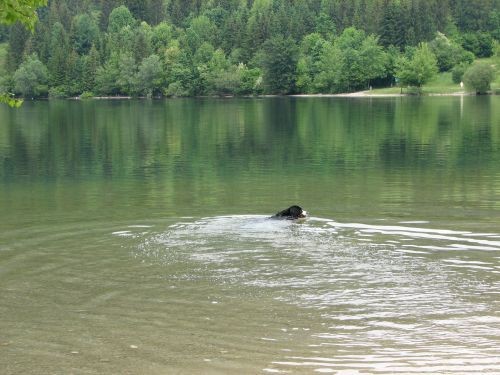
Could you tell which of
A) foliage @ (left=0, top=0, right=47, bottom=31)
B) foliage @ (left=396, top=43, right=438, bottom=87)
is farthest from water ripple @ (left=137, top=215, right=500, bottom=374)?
foliage @ (left=396, top=43, right=438, bottom=87)

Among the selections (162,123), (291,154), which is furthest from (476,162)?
(162,123)

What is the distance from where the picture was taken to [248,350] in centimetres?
1390

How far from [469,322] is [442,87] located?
177 m

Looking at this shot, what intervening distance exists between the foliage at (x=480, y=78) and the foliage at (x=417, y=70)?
14.7 m

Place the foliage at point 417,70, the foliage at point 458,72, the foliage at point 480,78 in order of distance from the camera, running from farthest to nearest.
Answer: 1. the foliage at point 458,72
2. the foliage at point 417,70
3. the foliage at point 480,78

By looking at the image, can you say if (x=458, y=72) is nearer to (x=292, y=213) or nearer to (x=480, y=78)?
(x=480, y=78)

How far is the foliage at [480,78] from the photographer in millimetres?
165750

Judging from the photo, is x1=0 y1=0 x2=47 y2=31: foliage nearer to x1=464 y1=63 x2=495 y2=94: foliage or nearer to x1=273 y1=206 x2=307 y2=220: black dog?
x1=273 y1=206 x2=307 y2=220: black dog

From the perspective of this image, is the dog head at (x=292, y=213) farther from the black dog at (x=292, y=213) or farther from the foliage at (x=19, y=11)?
the foliage at (x=19, y=11)

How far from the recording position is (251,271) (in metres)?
19.5

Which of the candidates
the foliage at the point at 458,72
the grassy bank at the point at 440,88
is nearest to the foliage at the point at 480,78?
the grassy bank at the point at 440,88

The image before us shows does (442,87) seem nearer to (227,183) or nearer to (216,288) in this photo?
(227,183)

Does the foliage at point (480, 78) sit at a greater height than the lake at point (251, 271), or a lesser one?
greater

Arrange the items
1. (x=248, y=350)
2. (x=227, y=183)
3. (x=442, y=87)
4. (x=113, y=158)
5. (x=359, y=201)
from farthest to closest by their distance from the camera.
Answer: (x=442, y=87) < (x=113, y=158) < (x=227, y=183) < (x=359, y=201) < (x=248, y=350)
